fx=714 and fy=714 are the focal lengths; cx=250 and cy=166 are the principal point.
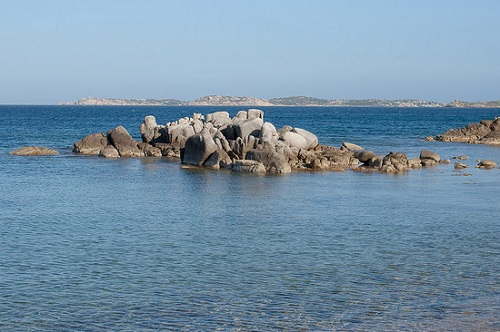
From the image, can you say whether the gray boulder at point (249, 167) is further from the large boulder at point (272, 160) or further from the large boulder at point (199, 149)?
the large boulder at point (199, 149)

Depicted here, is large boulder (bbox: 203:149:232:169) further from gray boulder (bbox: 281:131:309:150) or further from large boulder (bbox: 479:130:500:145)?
large boulder (bbox: 479:130:500:145)

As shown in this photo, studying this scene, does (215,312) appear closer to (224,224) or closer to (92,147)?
(224,224)

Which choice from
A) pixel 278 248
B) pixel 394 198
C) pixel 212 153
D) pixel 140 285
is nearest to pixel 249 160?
pixel 212 153

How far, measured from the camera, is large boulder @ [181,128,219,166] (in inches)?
2131

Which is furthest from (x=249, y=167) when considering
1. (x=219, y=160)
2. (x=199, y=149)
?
(x=199, y=149)

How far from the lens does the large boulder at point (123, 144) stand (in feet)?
206

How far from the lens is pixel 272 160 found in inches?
1969

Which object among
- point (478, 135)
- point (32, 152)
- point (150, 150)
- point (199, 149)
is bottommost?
point (32, 152)

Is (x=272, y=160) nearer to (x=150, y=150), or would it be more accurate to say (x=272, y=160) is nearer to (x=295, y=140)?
(x=295, y=140)

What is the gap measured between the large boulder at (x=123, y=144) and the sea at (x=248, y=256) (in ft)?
63.0

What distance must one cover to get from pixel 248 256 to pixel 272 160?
27051mm

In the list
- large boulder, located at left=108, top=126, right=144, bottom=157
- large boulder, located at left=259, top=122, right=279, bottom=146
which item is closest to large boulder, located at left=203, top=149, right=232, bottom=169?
large boulder, located at left=259, top=122, right=279, bottom=146

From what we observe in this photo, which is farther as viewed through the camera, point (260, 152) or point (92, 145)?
point (92, 145)

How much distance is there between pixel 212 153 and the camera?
53812 millimetres
